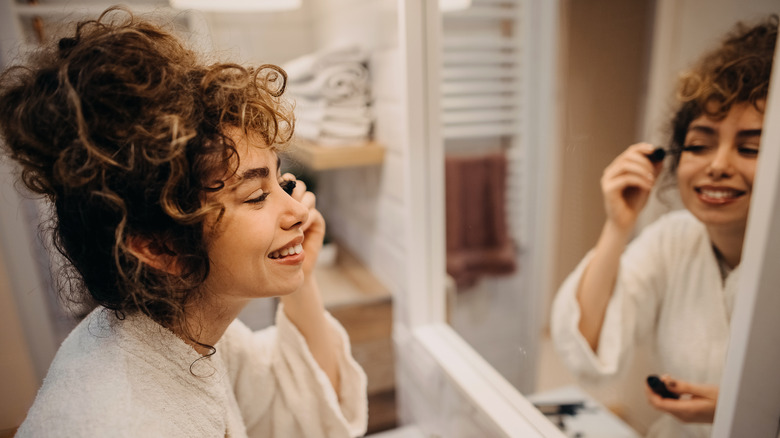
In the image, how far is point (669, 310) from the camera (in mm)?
633

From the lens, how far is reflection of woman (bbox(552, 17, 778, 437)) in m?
0.49

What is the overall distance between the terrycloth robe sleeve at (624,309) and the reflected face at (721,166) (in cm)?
7

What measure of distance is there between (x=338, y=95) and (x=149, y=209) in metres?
0.80

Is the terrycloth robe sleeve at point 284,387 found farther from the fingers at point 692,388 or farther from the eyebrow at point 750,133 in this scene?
the eyebrow at point 750,133

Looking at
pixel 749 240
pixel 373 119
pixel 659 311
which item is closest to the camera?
pixel 749 240

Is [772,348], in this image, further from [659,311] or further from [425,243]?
[425,243]

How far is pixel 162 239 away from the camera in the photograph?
1.69ft

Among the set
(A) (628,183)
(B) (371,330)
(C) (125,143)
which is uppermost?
(C) (125,143)

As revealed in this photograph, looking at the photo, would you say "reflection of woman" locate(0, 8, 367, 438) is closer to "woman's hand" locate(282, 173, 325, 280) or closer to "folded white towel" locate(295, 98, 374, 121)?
"woman's hand" locate(282, 173, 325, 280)

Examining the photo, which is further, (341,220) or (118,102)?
(341,220)

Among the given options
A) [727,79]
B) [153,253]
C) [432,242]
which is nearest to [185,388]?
[153,253]

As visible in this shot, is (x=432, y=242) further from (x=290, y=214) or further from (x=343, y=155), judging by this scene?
(x=290, y=214)

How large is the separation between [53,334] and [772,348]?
1002 millimetres

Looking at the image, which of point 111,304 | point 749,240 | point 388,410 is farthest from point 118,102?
point 388,410
